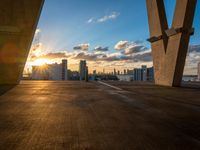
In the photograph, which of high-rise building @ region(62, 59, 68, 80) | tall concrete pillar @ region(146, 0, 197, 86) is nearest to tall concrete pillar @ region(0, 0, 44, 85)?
tall concrete pillar @ region(146, 0, 197, 86)

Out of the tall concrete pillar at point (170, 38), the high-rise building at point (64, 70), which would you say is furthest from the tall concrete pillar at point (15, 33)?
the high-rise building at point (64, 70)

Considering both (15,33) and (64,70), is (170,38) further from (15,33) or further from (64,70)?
(64,70)

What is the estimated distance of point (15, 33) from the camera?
22.0 meters

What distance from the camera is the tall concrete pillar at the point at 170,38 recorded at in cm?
2212

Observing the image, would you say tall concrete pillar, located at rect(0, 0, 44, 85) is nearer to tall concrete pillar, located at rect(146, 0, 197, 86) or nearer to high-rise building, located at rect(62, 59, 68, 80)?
tall concrete pillar, located at rect(146, 0, 197, 86)

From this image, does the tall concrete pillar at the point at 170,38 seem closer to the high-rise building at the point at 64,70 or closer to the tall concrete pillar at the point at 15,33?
the tall concrete pillar at the point at 15,33

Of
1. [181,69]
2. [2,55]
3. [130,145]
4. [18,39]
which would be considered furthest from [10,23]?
[130,145]

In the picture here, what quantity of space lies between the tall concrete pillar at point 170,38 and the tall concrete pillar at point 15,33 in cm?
1419

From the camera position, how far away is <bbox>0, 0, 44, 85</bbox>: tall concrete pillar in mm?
19938

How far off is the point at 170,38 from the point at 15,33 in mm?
17136

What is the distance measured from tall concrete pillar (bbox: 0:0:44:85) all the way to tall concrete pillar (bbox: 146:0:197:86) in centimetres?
1419

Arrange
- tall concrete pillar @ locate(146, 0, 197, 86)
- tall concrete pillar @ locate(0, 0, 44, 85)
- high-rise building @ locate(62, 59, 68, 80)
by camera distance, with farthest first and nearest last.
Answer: high-rise building @ locate(62, 59, 68, 80) < tall concrete pillar @ locate(146, 0, 197, 86) < tall concrete pillar @ locate(0, 0, 44, 85)

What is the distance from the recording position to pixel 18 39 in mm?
22422

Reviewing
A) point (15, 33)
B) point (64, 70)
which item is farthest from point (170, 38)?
point (64, 70)
